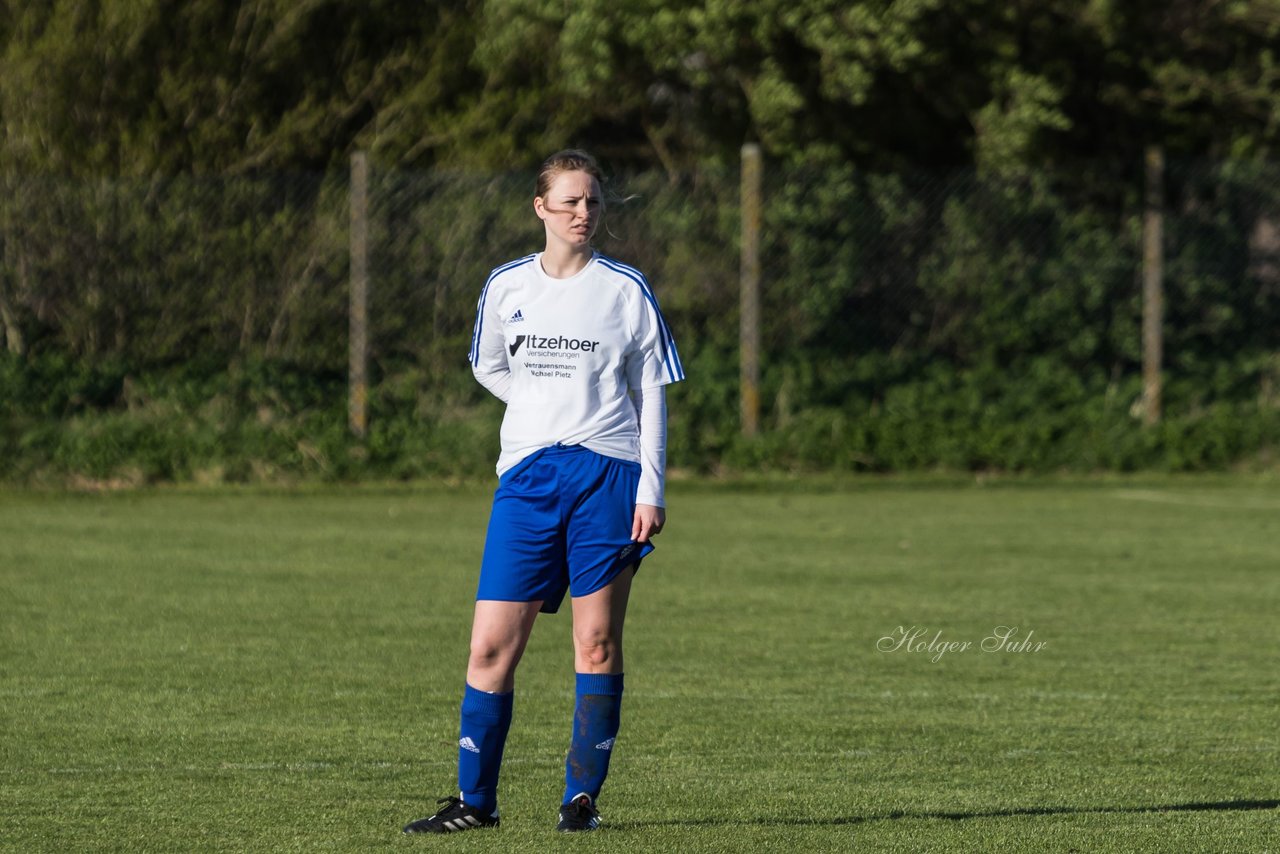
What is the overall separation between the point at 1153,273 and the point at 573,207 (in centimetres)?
1471

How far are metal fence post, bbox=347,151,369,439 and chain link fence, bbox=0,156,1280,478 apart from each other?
198mm

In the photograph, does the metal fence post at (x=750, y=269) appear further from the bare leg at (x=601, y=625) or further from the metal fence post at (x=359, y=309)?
the bare leg at (x=601, y=625)

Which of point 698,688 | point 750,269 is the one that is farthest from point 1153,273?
point 698,688

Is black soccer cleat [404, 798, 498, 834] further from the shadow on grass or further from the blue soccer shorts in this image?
the blue soccer shorts

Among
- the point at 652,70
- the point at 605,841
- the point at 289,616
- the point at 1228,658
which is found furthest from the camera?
the point at 652,70

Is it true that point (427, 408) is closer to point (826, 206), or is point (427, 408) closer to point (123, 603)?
point (826, 206)

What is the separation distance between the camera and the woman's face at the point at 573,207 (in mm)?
5516

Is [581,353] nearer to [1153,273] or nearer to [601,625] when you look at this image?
[601,625]

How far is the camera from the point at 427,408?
17797mm

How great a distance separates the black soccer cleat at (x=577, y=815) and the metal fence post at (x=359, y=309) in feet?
39.8

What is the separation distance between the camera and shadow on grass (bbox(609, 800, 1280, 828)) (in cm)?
584

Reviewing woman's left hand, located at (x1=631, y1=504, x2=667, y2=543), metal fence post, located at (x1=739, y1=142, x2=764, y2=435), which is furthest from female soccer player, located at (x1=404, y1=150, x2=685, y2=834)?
metal fence post, located at (x1=739, y1=142, x2=764, y2=435)

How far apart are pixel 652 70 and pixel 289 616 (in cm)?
1130

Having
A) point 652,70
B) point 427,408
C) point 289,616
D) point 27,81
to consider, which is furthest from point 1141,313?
point 289,616
